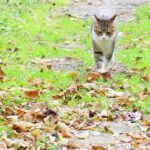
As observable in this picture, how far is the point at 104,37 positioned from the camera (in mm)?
9070

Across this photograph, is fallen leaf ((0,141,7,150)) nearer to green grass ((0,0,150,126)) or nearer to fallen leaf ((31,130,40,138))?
fallen leaf ((31,130,40,138))

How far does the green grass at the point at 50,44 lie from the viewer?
867cm

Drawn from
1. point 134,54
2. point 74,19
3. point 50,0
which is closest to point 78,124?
point 134,54

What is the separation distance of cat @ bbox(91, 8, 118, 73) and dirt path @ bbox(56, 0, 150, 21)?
567 centimetres

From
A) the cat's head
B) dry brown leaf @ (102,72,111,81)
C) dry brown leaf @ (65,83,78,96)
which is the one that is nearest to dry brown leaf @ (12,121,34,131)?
dry brown leaf @ (65,83,78,96)

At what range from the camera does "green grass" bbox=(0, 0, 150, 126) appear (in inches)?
341

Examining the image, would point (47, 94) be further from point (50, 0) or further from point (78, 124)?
point (50, 0)

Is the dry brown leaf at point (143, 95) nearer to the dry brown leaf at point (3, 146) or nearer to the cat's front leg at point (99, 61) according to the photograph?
the cat's front leg at point (99, 61)

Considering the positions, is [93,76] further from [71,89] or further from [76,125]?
[76,125]

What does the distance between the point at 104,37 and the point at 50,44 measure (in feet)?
10.1

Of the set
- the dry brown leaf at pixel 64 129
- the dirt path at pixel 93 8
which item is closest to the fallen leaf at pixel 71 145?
the dry brown leaf at pixel 64 129

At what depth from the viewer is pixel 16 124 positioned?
6.52m

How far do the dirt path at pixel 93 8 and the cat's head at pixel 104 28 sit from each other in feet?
19.7

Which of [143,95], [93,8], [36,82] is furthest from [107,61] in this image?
[93,8]
